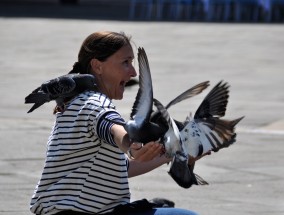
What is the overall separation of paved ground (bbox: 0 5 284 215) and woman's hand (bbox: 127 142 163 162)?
3.97 m

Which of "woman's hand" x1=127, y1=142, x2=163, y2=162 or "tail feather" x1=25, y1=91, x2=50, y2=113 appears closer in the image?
"woman's hand" x1=127, y1=142, x2=163, y2=162

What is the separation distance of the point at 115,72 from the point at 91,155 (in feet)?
1.37

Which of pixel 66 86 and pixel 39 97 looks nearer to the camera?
pixel 66 86

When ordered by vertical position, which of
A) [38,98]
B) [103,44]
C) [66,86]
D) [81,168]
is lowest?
[81,168]

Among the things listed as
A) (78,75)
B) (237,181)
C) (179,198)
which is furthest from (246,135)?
(78,75)

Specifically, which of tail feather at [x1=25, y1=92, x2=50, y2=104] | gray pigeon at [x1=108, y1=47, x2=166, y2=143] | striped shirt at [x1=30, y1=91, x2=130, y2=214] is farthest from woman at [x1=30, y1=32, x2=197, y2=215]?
gray pigeon at [x1=108, y1=47, x2=166, y2=143]

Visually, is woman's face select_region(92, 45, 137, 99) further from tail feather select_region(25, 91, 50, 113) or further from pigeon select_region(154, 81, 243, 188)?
pigeon select_region(154, 81, 243, 188)

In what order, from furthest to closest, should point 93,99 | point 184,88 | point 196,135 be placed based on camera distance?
point 184,88 → point 93,99 → point 196,135

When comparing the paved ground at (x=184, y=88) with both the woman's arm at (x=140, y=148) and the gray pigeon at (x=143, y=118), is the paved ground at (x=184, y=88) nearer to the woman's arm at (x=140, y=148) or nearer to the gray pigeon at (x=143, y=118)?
the woman's arm at (x=140, y=148)

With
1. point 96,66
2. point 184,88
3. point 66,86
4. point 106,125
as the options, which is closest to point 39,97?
point 66,86

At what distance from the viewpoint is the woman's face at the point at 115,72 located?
15.4 feet

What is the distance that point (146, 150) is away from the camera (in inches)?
154

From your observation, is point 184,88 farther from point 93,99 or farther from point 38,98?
point 93,99

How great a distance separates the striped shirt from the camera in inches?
179
